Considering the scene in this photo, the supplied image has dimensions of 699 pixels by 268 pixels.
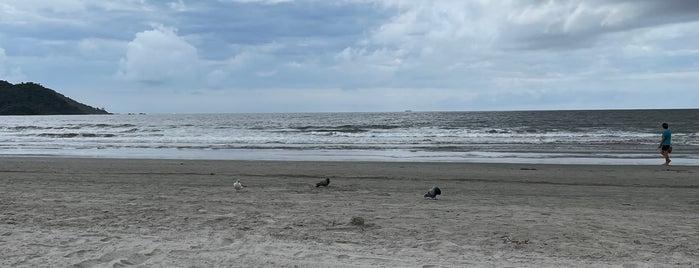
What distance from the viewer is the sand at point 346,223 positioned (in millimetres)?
4902

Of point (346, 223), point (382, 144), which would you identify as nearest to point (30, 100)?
point (382, 144)

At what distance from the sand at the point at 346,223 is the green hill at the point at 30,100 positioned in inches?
6862

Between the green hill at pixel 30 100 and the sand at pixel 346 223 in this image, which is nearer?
the sand at pixel 346 223

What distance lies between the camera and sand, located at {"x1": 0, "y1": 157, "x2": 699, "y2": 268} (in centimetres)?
490

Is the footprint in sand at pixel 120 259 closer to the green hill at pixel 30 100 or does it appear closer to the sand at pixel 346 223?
the sand at pixel 346 223

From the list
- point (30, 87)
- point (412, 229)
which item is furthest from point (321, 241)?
point (30, 87)

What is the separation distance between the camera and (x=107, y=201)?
838 cm

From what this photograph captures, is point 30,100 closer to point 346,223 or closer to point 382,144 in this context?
point 382,144

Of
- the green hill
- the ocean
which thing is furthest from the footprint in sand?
the green hill

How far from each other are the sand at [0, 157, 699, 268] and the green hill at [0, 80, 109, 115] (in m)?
174

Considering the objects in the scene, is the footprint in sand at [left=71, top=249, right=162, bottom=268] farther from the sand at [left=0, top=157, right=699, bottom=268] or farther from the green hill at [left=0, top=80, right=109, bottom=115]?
the green hill at [left=0, top=80, right=109, bottom=115]

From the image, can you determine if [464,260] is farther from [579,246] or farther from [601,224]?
[601,224]

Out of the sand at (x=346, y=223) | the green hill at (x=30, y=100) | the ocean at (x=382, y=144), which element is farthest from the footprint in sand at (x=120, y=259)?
the green hill at (x=30, y=100)

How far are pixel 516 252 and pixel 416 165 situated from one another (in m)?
11.7
